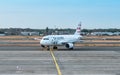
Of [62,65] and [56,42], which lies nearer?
[62,65]

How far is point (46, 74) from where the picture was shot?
20.2 meters

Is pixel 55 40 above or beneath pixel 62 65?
above

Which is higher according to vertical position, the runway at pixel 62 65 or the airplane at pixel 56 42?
the airplane at pixel 56 42

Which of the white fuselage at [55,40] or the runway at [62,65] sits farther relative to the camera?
the white fuselage at [55,40]

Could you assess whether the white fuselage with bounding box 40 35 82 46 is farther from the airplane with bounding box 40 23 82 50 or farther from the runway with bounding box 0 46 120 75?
the runway with bounding box 0 46 120 75

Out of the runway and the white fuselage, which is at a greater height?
the white fuselage

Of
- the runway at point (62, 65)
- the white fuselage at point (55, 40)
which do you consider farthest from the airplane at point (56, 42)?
the runway at point (62, 65)

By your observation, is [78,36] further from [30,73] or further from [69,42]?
[30,73]

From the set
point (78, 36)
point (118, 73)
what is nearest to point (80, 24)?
point (78, 36)

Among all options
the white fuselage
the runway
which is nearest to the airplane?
the white fuselage

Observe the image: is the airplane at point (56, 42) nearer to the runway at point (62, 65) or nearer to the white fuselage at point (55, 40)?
the white fuselage at point (55, 40)

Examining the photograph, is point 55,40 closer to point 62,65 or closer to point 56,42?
point 56,42

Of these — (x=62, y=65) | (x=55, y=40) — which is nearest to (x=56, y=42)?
(x=55, y=40)

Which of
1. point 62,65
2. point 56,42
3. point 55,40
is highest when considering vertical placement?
point 55,40
